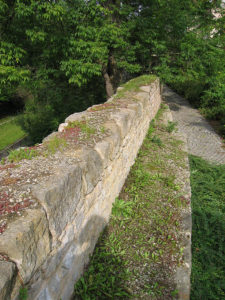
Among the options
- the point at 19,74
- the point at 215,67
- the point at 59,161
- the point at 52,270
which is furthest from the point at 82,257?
the point at 215,67

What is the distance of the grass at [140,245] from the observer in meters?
2.06

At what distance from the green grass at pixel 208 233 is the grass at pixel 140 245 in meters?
0.44

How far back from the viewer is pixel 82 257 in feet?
6.69

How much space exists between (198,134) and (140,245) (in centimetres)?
571

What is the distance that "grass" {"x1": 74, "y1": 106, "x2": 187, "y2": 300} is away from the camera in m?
2.06

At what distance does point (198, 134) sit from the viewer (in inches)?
285

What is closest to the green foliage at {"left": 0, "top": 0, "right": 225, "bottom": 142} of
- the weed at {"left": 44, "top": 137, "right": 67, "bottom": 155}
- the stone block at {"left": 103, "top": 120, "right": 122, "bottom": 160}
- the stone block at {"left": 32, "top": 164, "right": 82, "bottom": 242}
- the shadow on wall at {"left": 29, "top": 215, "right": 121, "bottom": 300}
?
the stone block at {"left": 103, "top": 120, "right": 122, "bottom": 160}

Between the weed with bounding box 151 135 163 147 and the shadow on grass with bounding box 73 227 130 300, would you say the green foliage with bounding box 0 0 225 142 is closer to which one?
the weed with bounding box 151 135 163 147

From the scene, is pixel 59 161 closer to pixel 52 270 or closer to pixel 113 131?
pixel 52 270

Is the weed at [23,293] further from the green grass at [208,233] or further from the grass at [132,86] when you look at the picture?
the grass at [132,86]

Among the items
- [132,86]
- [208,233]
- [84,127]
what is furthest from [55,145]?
[132,86]

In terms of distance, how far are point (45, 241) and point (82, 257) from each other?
852 mm

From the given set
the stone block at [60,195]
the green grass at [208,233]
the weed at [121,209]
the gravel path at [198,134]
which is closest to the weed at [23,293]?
the stone block at [60,195]

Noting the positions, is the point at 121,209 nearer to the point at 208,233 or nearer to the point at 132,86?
the point at 208,233
